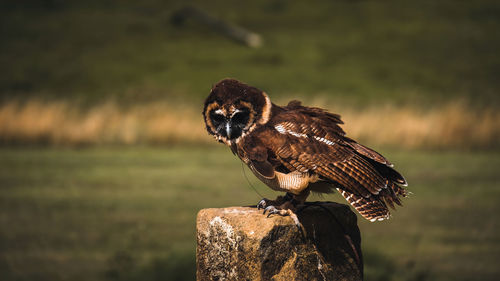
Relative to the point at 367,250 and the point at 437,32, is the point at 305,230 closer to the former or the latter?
the point at 367,250

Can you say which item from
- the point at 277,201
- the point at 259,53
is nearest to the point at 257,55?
the point at 259,53

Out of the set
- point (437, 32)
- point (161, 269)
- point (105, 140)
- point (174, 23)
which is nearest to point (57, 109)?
point (105, 140)

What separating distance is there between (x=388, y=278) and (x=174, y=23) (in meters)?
31.3

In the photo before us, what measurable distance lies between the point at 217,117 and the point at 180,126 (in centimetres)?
1464

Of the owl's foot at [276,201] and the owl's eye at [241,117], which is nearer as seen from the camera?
the owl's eye at [241,117]

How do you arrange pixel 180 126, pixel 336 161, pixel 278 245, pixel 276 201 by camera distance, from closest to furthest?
pixel 336 161 < pixel 278 245 < pixel 276 201 < pixel 180 126

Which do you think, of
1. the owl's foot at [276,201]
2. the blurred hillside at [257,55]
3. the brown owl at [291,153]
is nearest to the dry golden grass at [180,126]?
the blurred hillside at [257,55]

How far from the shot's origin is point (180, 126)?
19.6 m

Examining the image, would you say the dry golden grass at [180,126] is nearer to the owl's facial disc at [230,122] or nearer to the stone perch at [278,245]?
the stone perch at [278,245]

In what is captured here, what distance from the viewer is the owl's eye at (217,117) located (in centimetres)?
502

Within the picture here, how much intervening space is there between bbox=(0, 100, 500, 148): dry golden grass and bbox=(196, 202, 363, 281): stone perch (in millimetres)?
13763

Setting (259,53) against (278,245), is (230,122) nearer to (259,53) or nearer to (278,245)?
(278,245)

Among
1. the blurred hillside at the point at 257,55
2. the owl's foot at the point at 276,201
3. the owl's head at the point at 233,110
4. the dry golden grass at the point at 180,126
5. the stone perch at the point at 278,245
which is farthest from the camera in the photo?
the blurred hillside at the point at 257,55

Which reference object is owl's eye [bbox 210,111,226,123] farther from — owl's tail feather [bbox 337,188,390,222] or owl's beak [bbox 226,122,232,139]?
owl's tail feather [bbox 337,188,390,222]
